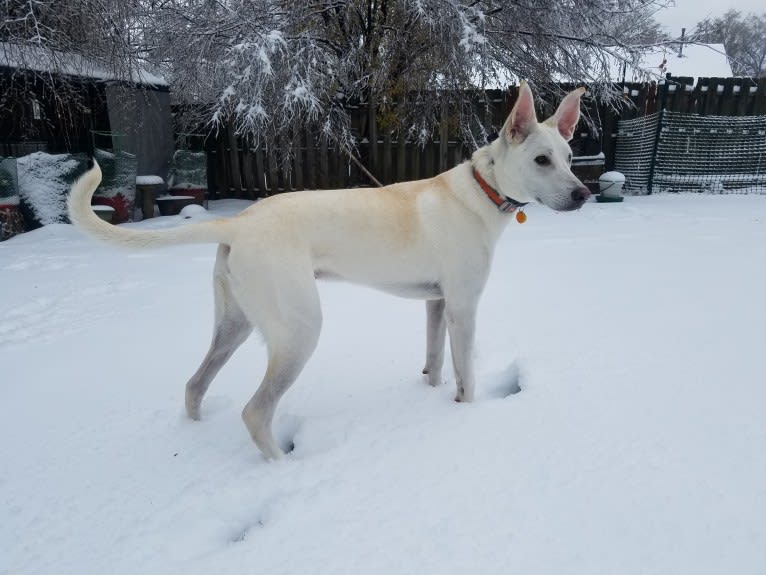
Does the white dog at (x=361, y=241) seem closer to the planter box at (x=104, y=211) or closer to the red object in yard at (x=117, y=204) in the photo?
the planter box at (x=104, y=211)

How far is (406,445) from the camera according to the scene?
6.20ft

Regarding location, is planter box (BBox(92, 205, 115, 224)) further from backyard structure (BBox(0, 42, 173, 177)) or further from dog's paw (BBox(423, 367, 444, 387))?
dog's paw (BBox(423, 367, 444, 387))

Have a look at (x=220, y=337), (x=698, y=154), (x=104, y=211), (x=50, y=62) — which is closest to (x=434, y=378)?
(x=220, y=337)

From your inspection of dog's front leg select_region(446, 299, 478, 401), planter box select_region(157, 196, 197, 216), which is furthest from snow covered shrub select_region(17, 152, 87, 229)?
dog's front leg select_region(446, 299, 478, 401)

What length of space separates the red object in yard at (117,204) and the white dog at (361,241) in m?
6.28

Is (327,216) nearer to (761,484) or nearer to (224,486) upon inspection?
(224,486)

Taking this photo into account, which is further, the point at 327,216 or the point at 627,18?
the point at 627,18

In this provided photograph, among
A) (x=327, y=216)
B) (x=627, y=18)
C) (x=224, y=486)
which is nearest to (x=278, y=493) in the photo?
(x=224, y=486)

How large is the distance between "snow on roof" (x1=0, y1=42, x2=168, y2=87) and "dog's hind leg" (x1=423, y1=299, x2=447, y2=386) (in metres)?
6.78

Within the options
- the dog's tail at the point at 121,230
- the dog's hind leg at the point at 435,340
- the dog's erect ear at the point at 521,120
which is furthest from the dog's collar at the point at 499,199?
the dog's tail at the point at 121,230

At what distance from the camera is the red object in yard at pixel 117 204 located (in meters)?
7.26

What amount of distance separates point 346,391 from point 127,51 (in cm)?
695

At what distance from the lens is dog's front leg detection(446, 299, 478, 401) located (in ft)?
7.22

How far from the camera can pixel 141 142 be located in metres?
8.56
